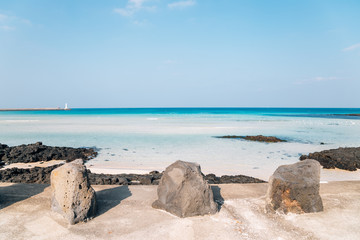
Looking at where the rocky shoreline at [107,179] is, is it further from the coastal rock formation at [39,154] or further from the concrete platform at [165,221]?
the coastal rock formation at [39,154]

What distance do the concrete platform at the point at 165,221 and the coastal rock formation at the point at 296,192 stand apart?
7.5 inches

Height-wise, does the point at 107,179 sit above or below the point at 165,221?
below

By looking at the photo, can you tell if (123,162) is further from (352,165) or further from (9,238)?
(352,165)

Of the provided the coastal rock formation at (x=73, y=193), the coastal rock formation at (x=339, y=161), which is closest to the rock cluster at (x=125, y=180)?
the coastal rock formation at (x=73, y=193)

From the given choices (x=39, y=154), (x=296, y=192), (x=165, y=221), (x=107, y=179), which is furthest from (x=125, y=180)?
(x=39, y=154)

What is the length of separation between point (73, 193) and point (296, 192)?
16.5ft

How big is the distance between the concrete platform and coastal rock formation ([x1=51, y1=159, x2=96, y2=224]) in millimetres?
197

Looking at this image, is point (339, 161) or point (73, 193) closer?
point (73, 193)

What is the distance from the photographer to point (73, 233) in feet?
16.9

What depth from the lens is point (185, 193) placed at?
19.4ft

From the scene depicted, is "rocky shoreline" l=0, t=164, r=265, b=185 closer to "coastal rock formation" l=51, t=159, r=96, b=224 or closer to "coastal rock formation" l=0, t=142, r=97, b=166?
"coastal rock formation" l=51, t=159, r=96, b=224

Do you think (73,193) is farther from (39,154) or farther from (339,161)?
(339,161)

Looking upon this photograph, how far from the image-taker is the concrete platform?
516 centimetres

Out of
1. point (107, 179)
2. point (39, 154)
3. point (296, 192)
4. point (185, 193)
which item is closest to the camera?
point (185, 193)
